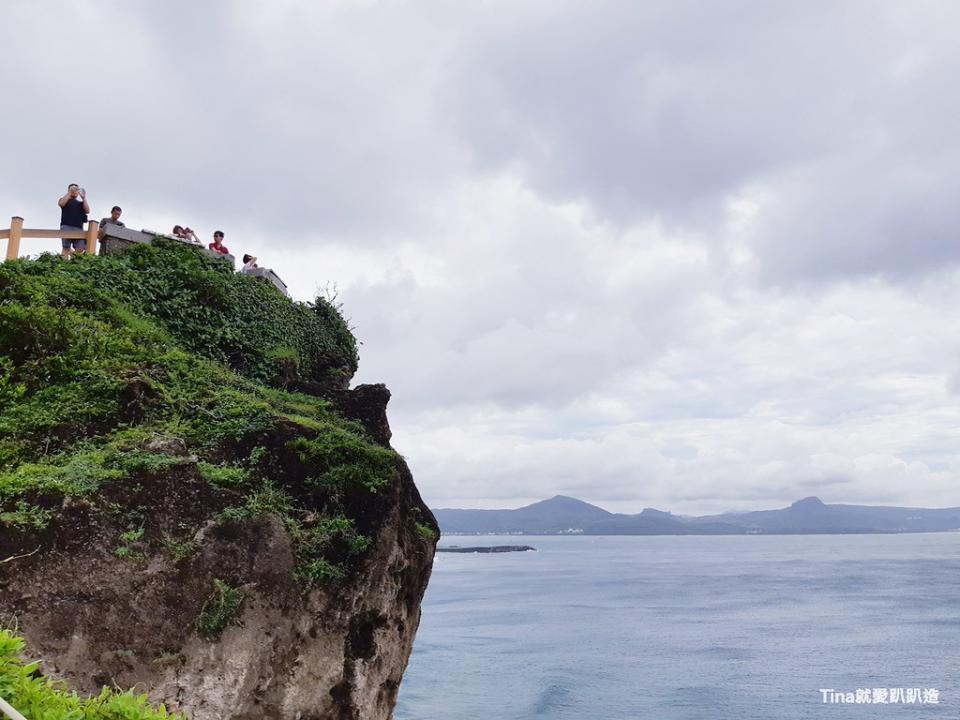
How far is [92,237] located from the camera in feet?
56.3

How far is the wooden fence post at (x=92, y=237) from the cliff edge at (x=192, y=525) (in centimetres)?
326

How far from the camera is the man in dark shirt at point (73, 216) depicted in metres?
17.5

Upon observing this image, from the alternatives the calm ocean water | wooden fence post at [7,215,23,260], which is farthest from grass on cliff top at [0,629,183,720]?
the calm ocean water

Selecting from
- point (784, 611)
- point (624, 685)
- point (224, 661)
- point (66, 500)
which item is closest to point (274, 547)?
point (224, 661)

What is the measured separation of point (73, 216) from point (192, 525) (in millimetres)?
11668

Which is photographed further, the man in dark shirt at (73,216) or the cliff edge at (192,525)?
the man in dark shirt at (73,216)

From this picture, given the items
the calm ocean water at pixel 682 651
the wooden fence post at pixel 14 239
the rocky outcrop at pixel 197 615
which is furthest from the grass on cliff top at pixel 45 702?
the calm ocean water at pixel 682 651

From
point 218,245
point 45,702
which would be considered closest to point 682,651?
point 218,245

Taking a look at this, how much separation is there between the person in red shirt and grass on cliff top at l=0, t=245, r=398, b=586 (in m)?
3.84

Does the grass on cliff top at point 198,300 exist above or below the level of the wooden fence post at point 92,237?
below

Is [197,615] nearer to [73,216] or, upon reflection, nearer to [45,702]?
[45,702]

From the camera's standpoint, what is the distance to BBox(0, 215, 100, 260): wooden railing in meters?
16.0

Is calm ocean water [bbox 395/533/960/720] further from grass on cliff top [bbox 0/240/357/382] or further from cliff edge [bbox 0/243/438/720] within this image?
cliff edge [bbox 0/243/438/720]

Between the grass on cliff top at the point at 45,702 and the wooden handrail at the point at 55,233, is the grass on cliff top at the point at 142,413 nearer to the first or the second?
the wooden handrail at the point at 55,233
